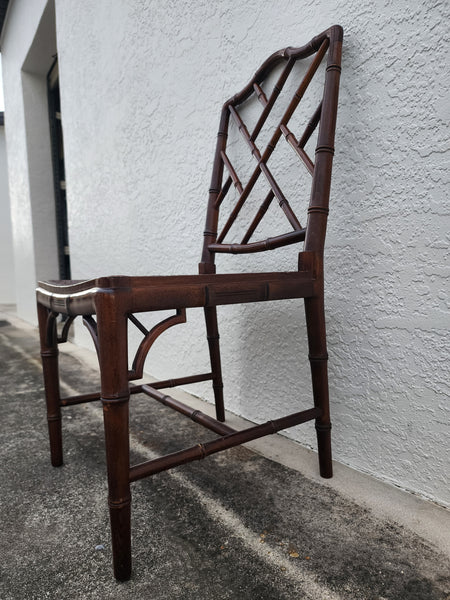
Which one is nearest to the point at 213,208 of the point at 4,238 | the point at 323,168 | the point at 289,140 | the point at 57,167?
the point at 289,140

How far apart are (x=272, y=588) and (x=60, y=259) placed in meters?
4.60

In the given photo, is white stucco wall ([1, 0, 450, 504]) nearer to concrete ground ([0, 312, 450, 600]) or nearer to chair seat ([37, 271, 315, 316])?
concrete ground ([0, 312, 450, 600])

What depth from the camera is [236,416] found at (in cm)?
155

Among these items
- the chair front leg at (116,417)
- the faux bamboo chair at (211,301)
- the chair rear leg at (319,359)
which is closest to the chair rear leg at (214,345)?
the faux bamboo chair at (211,301)

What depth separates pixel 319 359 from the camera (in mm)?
1013

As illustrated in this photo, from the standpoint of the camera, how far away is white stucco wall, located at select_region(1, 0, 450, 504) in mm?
951

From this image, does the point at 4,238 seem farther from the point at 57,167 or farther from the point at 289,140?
the point at 289,140

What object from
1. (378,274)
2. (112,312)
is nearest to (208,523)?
(112,312)

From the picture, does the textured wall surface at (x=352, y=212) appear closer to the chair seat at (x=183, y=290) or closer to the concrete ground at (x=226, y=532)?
the concrete ground at (x=226, y=532)

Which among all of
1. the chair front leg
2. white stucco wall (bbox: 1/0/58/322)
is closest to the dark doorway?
white stucco wall (bbox: 1/0/58/322)

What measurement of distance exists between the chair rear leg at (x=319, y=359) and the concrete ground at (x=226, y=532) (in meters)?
0.16

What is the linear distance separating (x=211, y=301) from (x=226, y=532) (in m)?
0.53

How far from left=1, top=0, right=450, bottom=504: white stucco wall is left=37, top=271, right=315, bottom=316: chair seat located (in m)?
0.26

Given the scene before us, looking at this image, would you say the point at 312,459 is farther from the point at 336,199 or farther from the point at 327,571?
the point at 336,199
